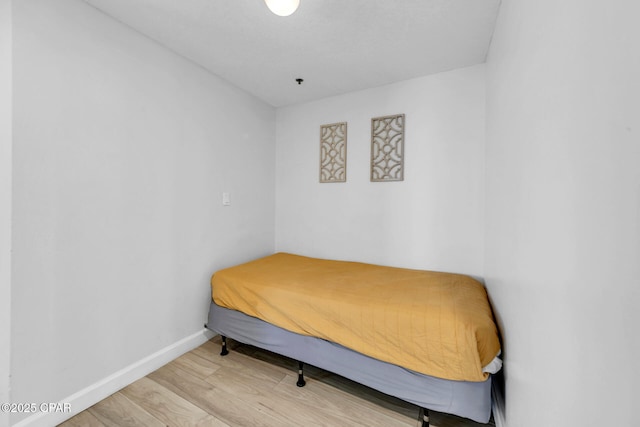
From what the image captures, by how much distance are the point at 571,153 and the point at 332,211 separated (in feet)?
6.84

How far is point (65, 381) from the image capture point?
4.31ft

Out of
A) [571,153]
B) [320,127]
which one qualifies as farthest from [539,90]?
[320,127]

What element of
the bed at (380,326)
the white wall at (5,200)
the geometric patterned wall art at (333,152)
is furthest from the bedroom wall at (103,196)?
the geometric patterned wall art at (333,152)

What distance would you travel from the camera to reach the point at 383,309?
1331 mm

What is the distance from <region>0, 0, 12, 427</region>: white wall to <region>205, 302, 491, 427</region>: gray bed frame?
1.06 m

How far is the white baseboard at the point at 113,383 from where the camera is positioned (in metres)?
1.24

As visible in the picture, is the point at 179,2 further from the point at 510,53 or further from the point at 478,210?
the point at 478,210

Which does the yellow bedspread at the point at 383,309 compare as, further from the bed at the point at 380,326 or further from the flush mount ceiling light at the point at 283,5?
the flush mount ceiling light at the point at 283,5

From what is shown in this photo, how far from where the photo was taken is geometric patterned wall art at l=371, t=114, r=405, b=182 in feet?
7.28

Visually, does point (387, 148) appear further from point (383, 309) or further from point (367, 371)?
point (367, 371)

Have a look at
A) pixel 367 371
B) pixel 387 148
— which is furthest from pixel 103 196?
pixel 387 148

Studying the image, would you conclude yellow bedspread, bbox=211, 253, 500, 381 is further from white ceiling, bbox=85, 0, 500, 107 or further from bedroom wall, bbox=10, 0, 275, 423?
white ceiling, bbox=85, 0, 500, 107

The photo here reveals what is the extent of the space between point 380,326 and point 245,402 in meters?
0.95

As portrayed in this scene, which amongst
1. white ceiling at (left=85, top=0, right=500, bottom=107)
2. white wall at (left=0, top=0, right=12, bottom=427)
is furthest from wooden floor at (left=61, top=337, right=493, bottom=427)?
white ceiling at (left=85, top=0, right=500, bottom=107)
